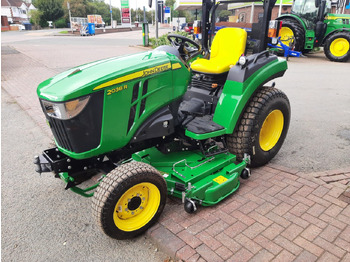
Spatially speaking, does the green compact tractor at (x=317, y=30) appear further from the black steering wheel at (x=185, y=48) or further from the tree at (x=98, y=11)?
the tree at (x=98, y=11)

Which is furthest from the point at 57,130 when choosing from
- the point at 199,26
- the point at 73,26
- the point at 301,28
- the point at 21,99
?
the point at 73,26

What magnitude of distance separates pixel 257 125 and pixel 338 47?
407 inches

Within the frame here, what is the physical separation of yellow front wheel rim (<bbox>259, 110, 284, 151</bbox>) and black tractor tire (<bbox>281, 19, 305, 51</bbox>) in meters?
9.05

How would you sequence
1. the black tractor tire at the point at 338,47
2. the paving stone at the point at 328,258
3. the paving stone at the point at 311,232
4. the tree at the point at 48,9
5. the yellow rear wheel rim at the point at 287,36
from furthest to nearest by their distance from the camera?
the tree at the point at 48,9 < the yellow rear wheel rim at the point at 287,36 < the black tractor tire at the point at 338,47 < the paving stone at the point at 311,232 < the paving stone at the point at 328,258

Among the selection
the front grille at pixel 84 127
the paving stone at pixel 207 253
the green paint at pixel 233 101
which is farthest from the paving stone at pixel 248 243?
the front grille at pixel 84 127

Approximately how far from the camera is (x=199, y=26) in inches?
157

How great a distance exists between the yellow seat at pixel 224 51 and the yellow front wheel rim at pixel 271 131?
84cm

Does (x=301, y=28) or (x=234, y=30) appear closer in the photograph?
(x=234, y=30)

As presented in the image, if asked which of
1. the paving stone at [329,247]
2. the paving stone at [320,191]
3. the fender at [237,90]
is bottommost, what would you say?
the paving stone at [329,247]

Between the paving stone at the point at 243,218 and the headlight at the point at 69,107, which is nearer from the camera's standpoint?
the headlight at the point at 69,107

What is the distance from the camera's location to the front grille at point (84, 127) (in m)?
2.13

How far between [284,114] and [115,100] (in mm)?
2188

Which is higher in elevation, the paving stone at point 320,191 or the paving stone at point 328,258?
the paving stone at point 320,191

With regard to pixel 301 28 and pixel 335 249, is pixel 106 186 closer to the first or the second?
pixel 335 249
